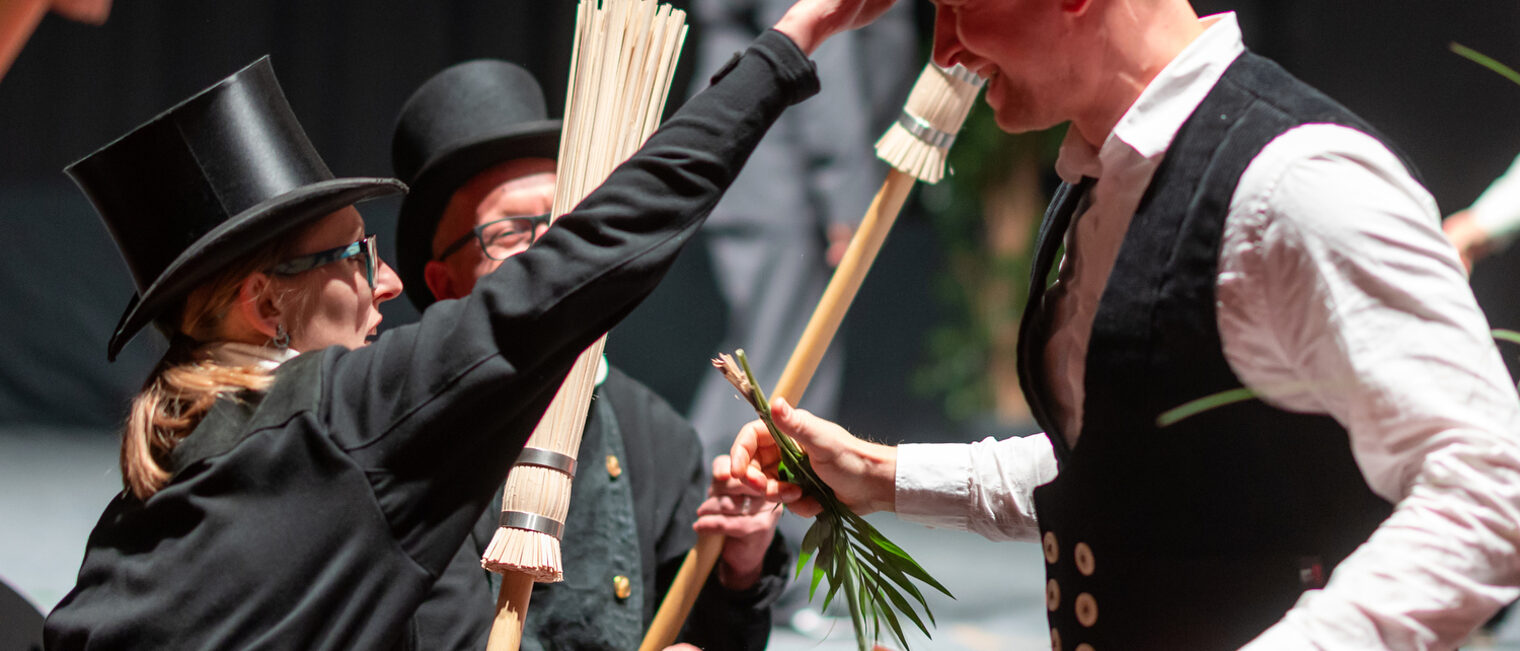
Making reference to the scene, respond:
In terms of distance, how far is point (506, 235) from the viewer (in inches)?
80.9

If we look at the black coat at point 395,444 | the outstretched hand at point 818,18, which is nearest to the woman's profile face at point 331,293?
the black coat at point 395,444

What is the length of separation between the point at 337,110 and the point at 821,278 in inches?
62.2

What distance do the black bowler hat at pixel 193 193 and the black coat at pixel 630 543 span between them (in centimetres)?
51

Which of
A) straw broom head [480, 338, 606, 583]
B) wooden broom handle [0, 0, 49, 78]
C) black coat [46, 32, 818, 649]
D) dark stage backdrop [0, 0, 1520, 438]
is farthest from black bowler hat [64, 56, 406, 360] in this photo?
dark stage backdrop [0, 0, 1520, 438]

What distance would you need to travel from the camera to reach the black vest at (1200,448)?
95cm

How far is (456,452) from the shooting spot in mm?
1248

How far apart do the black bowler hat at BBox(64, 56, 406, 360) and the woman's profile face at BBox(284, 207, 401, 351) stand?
0.09ft

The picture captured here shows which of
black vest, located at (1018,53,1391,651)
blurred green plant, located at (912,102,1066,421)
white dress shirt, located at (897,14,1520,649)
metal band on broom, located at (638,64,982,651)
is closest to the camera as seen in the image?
white dress shirt, located at (897,14,1520,649)

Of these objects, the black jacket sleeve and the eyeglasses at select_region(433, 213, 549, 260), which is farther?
the eyeglasses at select_region(433, 213, 549, 260)

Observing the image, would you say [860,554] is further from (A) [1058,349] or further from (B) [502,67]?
(B) [502,67]

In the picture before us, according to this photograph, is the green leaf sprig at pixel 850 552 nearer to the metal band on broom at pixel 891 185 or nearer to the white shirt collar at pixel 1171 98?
the metal band on broom at pixel 891 185

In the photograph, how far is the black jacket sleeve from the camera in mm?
1185

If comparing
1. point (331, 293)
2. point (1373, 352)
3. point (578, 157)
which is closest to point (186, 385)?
point (331, 293)

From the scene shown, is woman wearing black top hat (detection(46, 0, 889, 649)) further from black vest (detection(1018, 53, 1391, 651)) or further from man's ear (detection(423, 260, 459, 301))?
man's ear (detection(423, 260, 459, 301))
